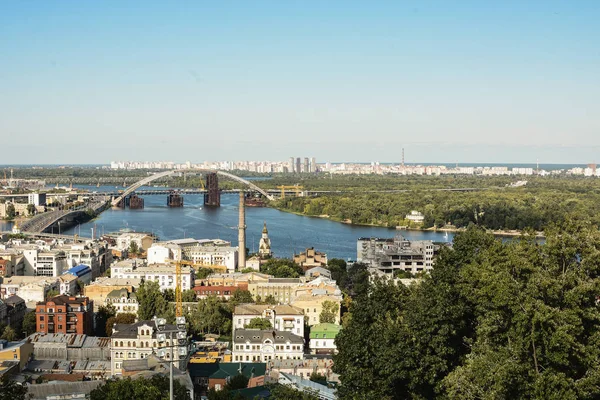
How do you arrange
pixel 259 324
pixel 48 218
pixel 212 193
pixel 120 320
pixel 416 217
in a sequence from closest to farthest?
pixel 259 324 < pixel 120 320 < pixel 48 218 < pixel 416 217 < pixel 212 193

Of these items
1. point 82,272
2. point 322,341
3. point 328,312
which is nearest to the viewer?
point 322,341

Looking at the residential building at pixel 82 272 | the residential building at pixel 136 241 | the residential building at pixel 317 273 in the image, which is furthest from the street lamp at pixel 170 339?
the residential building at pixel 136 241

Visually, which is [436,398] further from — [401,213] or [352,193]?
[352,193]

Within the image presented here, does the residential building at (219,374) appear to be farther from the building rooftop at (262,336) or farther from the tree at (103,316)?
the tree at (103,316)

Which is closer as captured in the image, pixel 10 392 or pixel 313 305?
pixel 10 392

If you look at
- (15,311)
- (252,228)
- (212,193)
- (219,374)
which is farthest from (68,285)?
(212,193)

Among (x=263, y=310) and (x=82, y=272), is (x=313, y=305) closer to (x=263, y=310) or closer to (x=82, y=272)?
(x=263, y=310)

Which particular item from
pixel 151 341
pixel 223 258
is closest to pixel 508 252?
pixel 151 341
